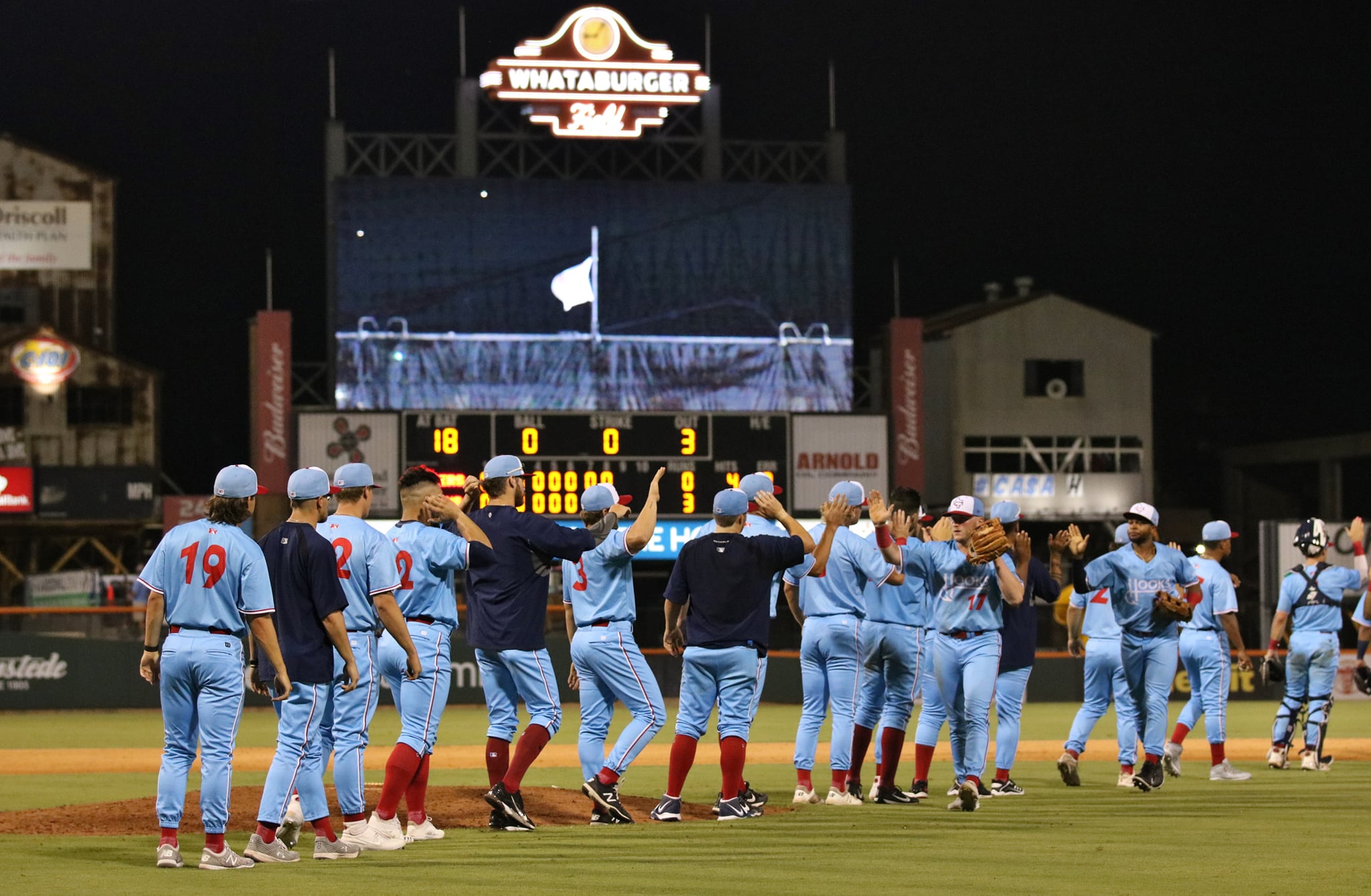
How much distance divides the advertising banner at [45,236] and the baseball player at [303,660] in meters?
40.6

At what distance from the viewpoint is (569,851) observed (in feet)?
30.2

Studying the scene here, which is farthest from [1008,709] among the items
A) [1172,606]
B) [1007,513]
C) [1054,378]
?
[1054,378]

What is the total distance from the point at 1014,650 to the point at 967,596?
3.44 ft

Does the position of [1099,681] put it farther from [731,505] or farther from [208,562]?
[208,562]

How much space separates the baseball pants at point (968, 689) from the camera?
11195 mm

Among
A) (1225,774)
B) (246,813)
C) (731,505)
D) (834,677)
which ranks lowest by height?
(1225,774)

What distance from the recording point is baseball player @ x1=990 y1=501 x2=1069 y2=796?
1201 cm

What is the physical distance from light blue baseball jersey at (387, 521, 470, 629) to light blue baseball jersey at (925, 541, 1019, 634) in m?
3.18

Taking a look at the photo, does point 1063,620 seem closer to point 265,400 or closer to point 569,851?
point 569,851

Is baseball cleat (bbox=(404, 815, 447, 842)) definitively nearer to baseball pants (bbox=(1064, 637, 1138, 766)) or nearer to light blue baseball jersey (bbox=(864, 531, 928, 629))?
light blue baseball jersey (bbox=(864, 531, 928, 629))

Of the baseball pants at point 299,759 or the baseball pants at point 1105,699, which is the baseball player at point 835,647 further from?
the baseball pants at point 299,759

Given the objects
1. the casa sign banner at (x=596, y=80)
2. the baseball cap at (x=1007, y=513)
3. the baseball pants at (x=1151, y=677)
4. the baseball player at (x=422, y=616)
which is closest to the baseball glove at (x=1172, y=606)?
the baseball pants at (x=1151, y=677)

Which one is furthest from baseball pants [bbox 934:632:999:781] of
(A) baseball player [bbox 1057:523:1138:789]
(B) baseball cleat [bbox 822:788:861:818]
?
(A) baseball player [bbox 1057:523:1138:789]

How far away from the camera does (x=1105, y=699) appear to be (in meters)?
13.5
